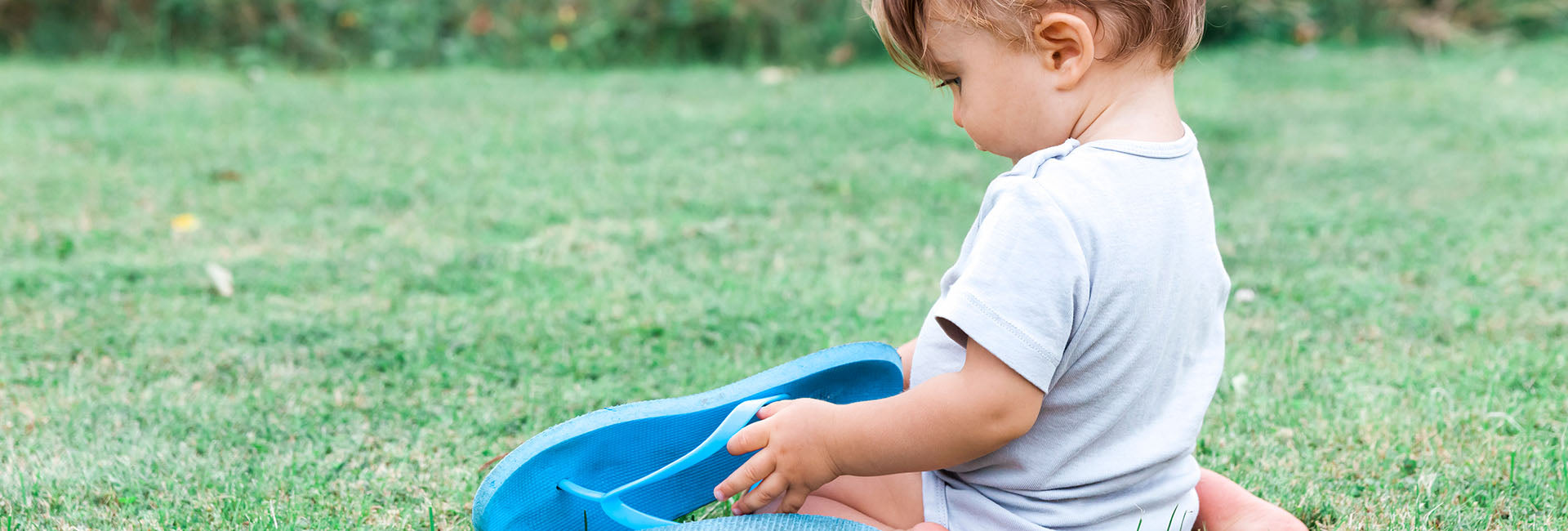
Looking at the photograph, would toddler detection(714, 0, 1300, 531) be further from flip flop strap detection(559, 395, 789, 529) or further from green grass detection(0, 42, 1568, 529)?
Result: green grass detection(0, 42, 1568, 529)

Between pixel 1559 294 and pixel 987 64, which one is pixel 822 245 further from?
Result: pixel 987 64

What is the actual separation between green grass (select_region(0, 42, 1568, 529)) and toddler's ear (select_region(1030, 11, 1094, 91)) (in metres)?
0.85

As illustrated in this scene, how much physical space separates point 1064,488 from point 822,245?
1.96 m

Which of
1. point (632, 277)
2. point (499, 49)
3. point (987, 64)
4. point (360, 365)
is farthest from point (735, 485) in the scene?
point (499, 49)

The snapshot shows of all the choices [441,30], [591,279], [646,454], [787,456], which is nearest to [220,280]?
[591,279]

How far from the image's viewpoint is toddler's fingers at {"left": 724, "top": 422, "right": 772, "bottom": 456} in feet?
4.83

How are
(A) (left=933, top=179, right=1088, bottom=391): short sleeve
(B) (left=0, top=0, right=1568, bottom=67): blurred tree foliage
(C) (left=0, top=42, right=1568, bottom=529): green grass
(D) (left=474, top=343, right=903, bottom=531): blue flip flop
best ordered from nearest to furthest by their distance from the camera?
(A) (left=933, top=179, right=1088, bottom=391): short sleeve
(D) (left=474, top=343, right=903, bottom=531): blue flip flop
(C) (left=0, top=42, right=1568, bottom=529): green grass
(B) (left=0, top=0, right=1568, bottom=67): blurred tree foliage

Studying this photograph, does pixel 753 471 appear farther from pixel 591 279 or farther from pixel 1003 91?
pixel 591 279

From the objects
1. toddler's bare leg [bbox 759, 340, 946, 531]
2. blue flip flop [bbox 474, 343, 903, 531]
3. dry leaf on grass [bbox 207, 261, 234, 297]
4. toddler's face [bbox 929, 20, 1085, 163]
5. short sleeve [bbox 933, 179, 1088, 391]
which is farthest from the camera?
dry leaf on grass [bbox 207, 261, 234, 297]

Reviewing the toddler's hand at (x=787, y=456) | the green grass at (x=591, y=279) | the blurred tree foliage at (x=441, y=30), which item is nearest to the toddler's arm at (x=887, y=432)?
the toddler's hand at (x=787, y=456)

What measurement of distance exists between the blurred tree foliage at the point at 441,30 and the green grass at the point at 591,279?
1.13 meters

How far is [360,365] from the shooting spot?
2.44 m

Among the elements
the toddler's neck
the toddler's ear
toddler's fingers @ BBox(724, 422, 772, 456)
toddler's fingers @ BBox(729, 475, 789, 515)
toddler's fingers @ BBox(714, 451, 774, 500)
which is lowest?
toddler's fingers @ BBox(729, 475, 789, 515)

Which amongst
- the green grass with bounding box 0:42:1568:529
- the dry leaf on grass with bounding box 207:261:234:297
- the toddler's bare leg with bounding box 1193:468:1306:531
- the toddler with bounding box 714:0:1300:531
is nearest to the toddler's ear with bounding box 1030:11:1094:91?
the toddler with bounding box 714:0:1300:531
